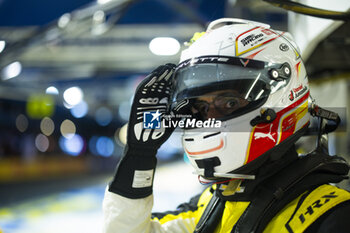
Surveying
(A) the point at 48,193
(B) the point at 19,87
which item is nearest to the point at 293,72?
(A) the point at 48,193

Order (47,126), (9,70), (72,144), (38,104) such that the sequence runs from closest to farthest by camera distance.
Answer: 1. (9,70)
2. (38,104)
3. (47,126)
4. (72,144)

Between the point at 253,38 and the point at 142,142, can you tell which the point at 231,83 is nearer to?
the point at 253,38

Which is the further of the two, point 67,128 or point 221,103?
point 67,128

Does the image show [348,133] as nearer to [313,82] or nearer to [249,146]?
[313,82]

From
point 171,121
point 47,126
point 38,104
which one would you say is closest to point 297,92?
point 171,121

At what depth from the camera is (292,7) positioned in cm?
126

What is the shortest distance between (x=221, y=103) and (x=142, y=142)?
1.06ft

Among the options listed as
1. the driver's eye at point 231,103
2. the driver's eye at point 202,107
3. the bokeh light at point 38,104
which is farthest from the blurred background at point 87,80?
the driver's eye at point 231,103

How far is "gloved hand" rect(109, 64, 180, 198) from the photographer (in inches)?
48.5

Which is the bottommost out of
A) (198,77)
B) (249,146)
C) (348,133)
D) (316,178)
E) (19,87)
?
(348,133)

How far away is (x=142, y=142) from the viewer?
1.24m

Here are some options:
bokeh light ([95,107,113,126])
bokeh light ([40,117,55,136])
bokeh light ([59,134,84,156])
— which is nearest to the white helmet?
bokeh light ([95,107,113,126])

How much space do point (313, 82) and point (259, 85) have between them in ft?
4.73

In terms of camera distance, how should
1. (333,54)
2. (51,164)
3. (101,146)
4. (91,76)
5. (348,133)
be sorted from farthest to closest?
1. (101,146)
2. (51,164)
3. (91,76)
4. (348,133)
5. (333,54)
